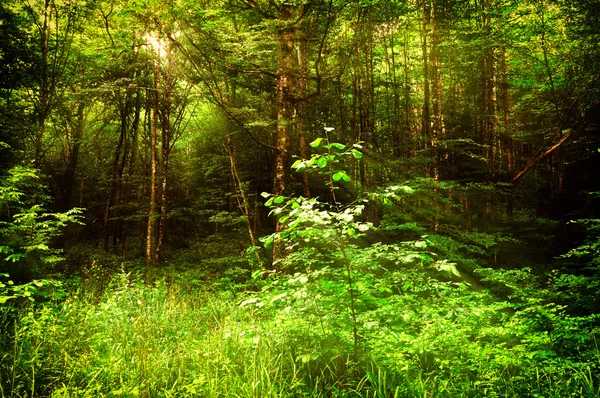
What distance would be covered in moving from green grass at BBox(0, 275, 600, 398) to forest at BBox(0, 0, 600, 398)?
34 mm

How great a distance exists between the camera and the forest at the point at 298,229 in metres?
3.34

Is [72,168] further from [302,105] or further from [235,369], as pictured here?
[235,369]

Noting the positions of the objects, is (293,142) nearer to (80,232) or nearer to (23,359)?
(23,359)

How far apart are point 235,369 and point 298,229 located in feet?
5.66

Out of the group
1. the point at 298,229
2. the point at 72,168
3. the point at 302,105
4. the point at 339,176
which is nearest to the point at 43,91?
the point at 302,105

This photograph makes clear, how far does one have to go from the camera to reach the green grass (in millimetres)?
3037

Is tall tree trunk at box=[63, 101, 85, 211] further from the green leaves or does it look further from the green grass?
the green leaves

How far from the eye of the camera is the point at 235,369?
3.56m

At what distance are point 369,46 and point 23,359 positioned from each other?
14.8 metres

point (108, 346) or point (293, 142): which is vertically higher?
point (293, 142)

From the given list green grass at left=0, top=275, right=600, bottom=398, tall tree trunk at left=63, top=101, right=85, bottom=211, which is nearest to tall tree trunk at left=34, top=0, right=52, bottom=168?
green grass at left=0, top=275, right=600, bottom=398

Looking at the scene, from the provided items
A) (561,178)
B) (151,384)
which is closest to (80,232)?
(151,384)

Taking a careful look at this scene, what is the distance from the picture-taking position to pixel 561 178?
11.7m

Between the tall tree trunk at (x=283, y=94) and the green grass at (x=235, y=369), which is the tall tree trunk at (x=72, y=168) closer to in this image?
the tall tree trunk at (x=283, y=94)
